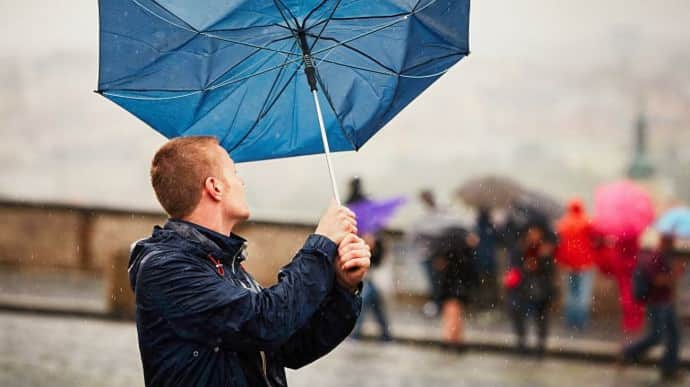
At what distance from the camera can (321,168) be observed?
2420 cm

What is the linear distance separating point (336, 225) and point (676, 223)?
23.8ft

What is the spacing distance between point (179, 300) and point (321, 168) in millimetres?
21548

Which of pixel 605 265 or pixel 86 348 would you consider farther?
pixel 605 265

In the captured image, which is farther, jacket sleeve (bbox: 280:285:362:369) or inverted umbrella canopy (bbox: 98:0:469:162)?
inverted umbrella canopy (bbox: 98:0:469:162)

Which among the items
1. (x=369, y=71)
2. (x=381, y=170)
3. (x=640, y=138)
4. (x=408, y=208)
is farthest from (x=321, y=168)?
(x=369, y=71)

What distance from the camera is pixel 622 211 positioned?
10.6 m

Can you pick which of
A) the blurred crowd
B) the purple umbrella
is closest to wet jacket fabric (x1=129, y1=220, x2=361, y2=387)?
the blurred crowd

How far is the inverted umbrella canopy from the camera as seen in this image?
3.03m

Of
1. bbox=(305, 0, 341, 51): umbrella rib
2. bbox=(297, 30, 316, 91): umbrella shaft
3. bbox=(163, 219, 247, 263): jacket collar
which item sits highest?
bbox=(305, 0, 341, 51): umbrella rib

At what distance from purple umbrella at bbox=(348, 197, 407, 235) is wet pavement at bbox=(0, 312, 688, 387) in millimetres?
1014

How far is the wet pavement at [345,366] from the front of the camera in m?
8.84

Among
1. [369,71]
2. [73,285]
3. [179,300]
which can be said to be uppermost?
[369,71]

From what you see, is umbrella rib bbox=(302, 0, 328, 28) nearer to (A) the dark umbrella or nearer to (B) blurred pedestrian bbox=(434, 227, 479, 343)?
(B) blurred pedestrian bbox=(434, 227, 479, 343)

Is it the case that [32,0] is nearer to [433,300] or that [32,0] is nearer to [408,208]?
[408,208]
